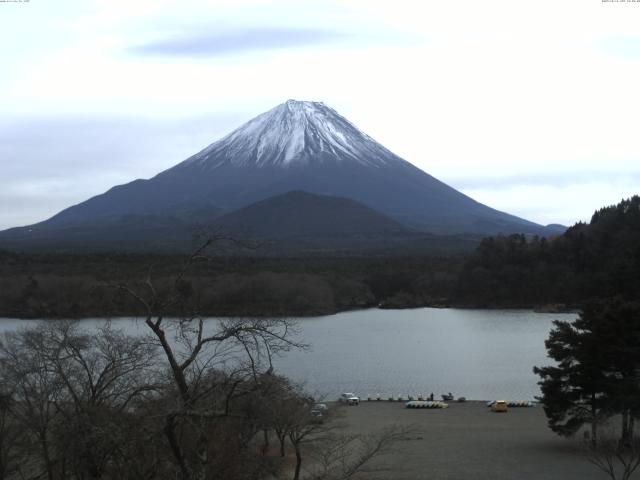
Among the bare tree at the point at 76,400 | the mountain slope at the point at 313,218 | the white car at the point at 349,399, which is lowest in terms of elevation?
the white car at the point at 349,399

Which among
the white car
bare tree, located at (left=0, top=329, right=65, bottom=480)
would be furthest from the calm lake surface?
bare tree, located at (left=0, top=329, right=65, bottom=480)

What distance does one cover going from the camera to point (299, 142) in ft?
387

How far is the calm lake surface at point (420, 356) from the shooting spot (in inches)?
858

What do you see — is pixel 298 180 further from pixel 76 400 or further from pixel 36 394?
pixel 76 400

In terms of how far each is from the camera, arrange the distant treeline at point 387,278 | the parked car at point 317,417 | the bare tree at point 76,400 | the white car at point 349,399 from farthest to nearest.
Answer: the distant treeline at point 387,278 < the white car at point 349,399 < the parked car at point 317,417 < the bare tree at point 76,400

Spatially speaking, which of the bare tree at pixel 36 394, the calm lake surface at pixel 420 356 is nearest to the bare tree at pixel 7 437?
the bare tree at pixel 36 394

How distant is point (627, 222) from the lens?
50.2m

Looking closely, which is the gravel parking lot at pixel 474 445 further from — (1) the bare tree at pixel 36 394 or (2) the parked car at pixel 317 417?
(1) the bare tree at pixel 36 394

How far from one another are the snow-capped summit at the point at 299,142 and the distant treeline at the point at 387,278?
60393mm

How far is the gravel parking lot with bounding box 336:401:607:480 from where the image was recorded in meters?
12.4

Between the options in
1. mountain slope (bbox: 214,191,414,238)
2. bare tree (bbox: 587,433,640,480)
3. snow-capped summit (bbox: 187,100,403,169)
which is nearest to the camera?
bare tree (bbox: 587,433,640,480)

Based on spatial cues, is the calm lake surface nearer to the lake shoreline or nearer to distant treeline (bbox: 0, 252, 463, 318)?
the lake shoreline

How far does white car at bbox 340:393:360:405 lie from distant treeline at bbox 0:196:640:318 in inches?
716

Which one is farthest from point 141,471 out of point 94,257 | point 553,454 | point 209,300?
point 94,257
